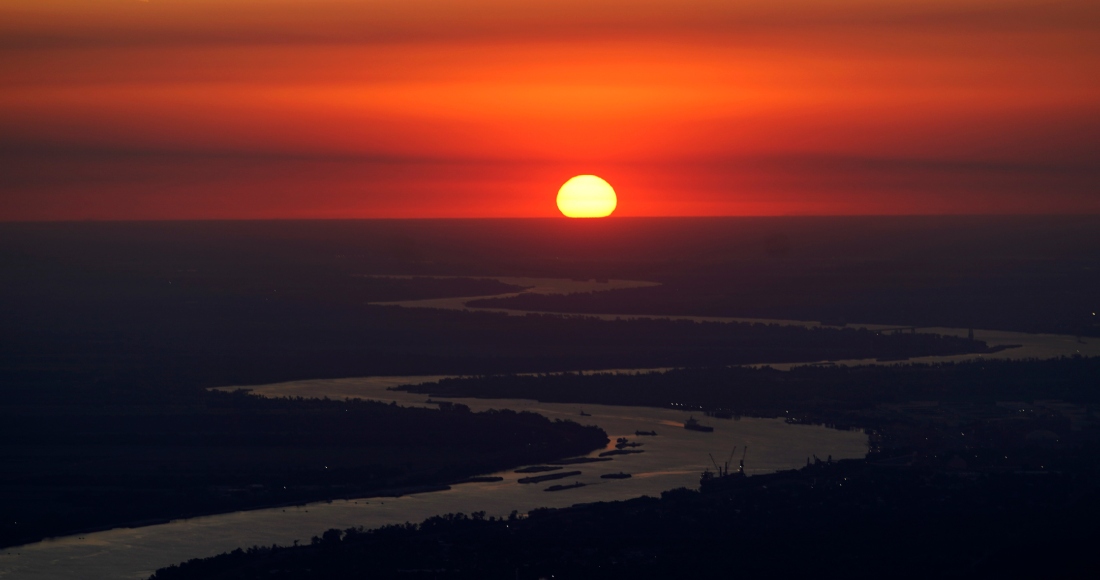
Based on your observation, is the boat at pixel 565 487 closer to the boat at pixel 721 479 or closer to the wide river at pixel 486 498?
the wide river at pixel 486 498

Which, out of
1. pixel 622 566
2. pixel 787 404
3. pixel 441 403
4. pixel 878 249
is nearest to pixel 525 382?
pixel 441 403

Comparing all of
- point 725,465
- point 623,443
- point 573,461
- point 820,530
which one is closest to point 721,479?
point 725,465

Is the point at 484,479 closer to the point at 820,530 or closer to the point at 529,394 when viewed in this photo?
the point at 820,530

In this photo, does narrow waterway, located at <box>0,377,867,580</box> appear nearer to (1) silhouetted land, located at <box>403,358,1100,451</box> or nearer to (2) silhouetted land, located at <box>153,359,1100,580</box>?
(2) silhouetted land, located at <box>153,359,1100,580</box>

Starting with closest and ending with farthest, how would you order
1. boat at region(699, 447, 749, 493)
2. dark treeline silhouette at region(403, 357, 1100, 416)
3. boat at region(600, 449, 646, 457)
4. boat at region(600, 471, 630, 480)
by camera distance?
1. boat at region(699, 447, 749, 493)
2. boat at region(600, 471, 630, 480)
3. boat at region(600, 449, 646, 457)
4. dark treeline silhouette at region(403, 357, 1100, 416)

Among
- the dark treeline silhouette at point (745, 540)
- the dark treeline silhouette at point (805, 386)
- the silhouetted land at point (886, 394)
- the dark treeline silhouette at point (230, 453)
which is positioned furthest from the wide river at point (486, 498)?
the dark treeline silhouette at point (805, 386)

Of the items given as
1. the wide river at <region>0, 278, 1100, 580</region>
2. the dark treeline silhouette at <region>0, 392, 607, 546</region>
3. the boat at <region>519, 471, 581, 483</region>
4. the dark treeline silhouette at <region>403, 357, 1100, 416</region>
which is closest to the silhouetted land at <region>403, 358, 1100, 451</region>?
the dark treeline silhouette at <region>403, 357, 1100, 416</region>
